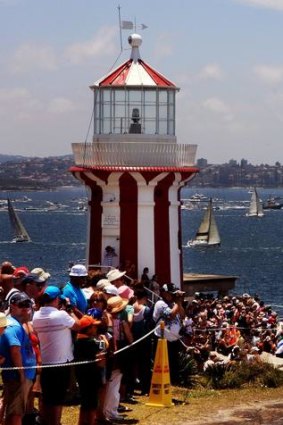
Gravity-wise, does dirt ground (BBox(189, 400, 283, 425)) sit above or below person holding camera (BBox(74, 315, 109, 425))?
below

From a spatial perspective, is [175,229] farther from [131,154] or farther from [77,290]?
[77,290]

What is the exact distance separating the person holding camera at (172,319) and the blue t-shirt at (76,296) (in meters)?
1.63

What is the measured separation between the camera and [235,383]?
14.6m

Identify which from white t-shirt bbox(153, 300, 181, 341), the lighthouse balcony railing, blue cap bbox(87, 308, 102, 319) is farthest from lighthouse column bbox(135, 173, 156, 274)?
blue cap bbox(87, 308, 102, 319)

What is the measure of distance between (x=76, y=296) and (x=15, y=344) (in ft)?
7.81

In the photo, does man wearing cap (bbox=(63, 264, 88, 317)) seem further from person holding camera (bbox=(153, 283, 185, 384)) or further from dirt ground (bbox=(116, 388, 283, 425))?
person holding camera (bbox=(153, 283, 185, 384))

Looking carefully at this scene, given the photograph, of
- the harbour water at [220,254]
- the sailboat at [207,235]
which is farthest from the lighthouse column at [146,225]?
the sailboat at [207,235]

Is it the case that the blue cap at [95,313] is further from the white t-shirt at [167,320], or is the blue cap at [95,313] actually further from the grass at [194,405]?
the white t-shirt at [167,320]

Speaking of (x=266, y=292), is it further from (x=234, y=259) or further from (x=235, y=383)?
(x=235, y=383)

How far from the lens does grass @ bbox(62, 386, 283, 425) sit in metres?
12.3

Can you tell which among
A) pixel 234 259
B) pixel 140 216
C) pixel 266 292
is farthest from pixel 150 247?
pixel 234 259

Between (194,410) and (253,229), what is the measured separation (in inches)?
6194

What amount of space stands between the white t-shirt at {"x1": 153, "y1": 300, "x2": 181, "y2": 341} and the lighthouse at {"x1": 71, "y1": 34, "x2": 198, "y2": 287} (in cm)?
483

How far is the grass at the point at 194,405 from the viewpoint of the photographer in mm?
12281
